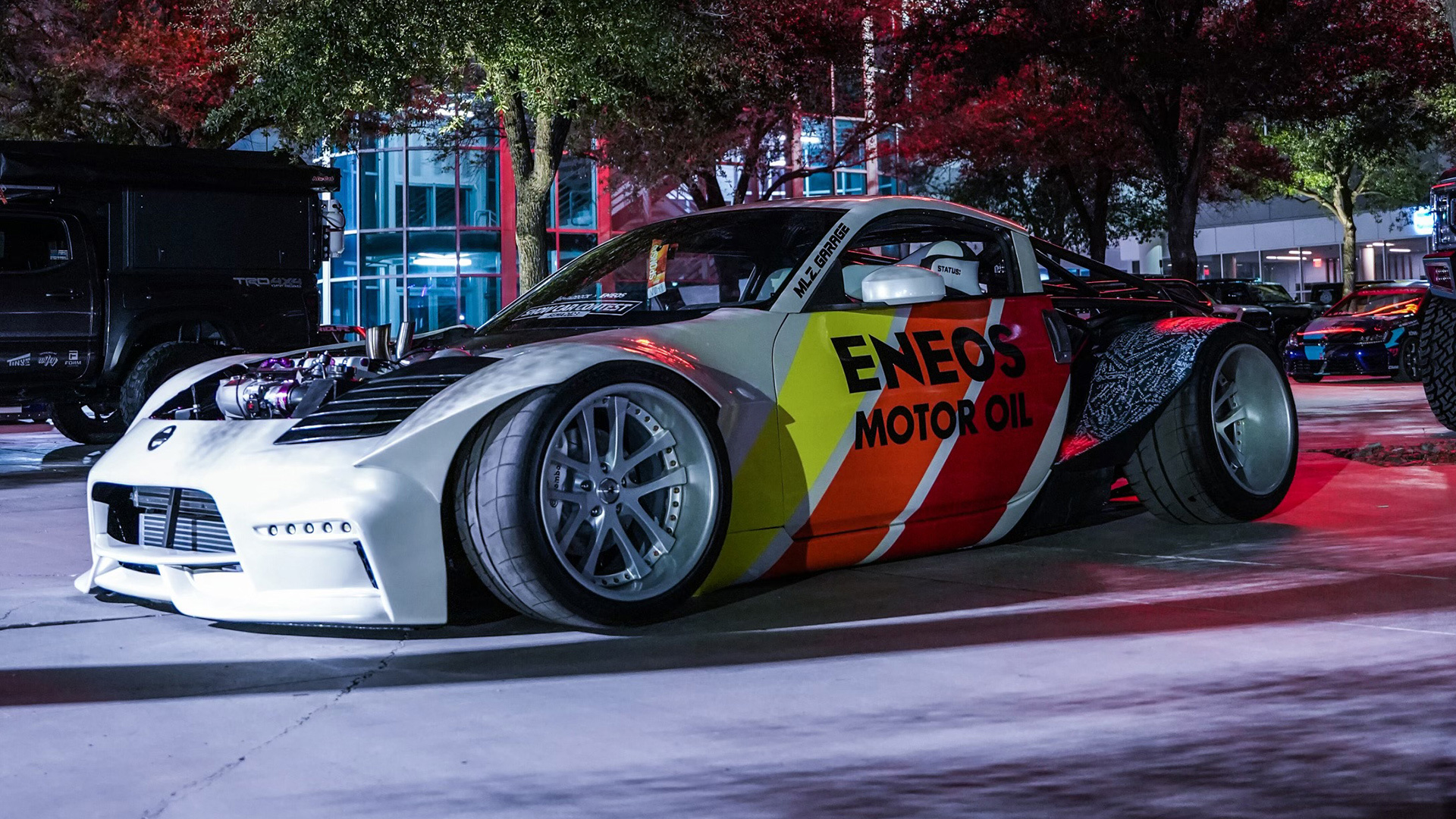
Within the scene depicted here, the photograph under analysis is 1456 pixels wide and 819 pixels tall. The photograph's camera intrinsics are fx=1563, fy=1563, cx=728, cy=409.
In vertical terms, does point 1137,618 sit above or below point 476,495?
below

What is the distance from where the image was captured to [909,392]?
5203mm

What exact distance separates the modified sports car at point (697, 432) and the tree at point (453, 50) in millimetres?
8472

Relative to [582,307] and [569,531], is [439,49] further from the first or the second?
[569,531]

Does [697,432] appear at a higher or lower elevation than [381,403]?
lower

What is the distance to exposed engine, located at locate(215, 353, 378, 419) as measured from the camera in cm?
466

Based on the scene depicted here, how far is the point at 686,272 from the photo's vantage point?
547 cm

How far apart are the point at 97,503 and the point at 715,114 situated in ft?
55.4

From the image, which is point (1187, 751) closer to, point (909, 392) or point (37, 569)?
point (909, 392)

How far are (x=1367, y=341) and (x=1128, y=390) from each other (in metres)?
15.8

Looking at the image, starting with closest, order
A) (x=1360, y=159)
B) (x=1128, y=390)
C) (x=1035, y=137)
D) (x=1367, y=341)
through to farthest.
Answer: (x=1128, y=390)
(x=1367, y=341)
(x=1035, y=137)
(x=1360, y=159)

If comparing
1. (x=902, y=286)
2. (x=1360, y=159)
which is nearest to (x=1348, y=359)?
(x=902, y=286)

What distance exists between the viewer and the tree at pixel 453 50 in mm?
13852

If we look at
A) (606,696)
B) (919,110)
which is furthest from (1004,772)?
(919,110)

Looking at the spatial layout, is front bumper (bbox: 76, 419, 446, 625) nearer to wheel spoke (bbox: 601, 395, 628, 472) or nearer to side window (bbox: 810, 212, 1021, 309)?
wheel spoke (bbox: 601, 395, 628, 472)
